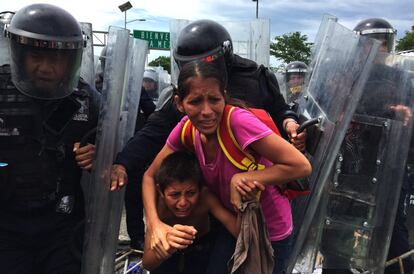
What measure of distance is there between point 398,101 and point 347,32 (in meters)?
0.49

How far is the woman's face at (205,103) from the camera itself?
1.93 m

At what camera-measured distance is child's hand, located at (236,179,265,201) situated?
184cm

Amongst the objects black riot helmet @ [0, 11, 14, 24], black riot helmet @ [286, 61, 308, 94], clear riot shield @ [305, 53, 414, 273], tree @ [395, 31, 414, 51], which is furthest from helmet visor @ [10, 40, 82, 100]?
tree @ [395, 31, 414, 51]

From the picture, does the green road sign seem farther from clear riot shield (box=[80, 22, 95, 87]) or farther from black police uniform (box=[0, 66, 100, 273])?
black police uniform (box=[0, 66, 100, 273])

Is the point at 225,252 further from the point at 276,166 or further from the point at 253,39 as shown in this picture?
the point at 253,39

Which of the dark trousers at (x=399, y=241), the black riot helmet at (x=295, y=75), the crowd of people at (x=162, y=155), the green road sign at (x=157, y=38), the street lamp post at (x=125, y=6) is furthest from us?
the green road sign at (x=157, y=38)

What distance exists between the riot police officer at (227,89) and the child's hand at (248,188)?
1.88 ft

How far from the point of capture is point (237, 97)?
2.35m

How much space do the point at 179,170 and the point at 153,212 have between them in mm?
230

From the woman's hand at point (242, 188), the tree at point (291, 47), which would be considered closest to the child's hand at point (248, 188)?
the woman's hand at point (242, 188)

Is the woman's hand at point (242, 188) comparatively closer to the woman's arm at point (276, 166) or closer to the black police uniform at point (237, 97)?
the woman's arm at point (276, 166)

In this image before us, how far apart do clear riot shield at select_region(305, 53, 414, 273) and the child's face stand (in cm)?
88

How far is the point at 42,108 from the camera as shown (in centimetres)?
242

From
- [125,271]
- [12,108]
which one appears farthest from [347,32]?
[125,271]
